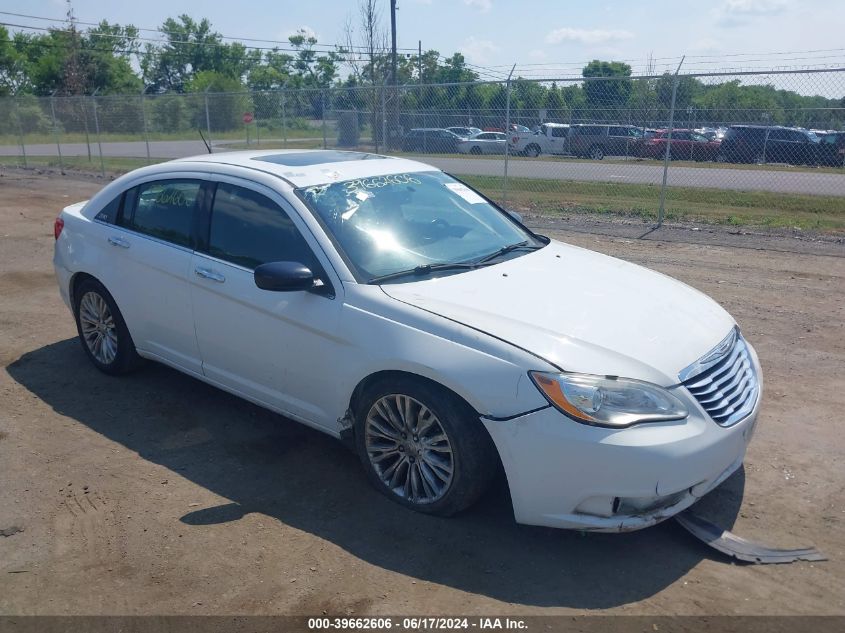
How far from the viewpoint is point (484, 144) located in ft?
48.6

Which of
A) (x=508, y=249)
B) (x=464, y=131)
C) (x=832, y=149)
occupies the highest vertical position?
(x=464, y=131)

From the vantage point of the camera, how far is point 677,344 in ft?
12.4

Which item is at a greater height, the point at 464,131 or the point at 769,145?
the point at 464,131

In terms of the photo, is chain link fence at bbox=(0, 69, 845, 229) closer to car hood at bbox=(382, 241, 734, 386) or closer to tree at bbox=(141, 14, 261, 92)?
car hood at bbox=(382, 241, 734, 386)

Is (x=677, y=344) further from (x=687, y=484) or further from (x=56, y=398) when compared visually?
(x=56, y=398)

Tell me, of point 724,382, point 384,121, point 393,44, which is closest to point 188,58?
point 393,44

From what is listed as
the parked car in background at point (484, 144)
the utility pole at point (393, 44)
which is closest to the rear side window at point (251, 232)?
the parked car in background at point (484, 144)

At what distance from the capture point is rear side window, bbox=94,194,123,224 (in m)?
5.68

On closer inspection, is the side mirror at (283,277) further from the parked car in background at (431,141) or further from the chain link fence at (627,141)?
the parked car in background at (431,141)

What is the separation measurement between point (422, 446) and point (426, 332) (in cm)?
56

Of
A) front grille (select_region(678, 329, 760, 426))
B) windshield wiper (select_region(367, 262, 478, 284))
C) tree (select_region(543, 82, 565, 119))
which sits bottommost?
front grille (select_region(678, 329, 760, 426))

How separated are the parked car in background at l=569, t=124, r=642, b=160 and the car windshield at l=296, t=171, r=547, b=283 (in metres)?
8.27

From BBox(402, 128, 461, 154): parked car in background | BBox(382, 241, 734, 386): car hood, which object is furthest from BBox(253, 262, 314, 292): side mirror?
BBox(402, 128, 461, 154): parked car in background

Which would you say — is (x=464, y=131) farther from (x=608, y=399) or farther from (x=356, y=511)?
(x=608, y=399)
